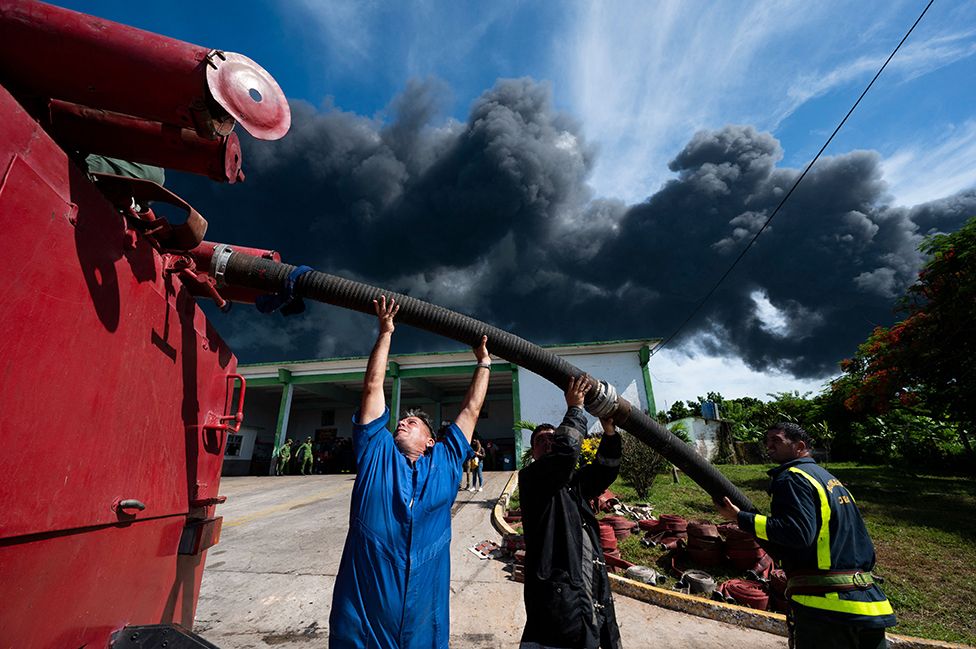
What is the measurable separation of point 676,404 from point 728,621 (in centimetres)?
3659

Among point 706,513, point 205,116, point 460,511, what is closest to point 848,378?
point 706,513

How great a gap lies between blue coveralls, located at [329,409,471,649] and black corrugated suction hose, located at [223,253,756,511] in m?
0.86

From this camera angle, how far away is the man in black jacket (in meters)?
2.49

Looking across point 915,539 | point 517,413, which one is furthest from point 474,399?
point 517,413

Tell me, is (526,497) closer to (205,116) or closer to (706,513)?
(205,116)

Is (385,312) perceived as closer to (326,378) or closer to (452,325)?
(452,325)

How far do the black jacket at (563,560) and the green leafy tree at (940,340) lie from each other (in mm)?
12582

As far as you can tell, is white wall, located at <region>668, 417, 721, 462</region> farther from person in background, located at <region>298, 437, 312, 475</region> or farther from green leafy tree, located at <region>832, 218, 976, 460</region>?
person in background, located at <region>298, 437, 312, 475</region>

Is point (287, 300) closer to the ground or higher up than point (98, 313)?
higher up

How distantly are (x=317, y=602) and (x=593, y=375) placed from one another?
15.2 meters

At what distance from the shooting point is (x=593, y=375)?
1870 centimetres

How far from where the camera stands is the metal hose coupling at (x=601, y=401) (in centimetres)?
331

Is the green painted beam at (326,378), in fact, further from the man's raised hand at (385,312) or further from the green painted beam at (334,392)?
the man's raised hand at (385,312)

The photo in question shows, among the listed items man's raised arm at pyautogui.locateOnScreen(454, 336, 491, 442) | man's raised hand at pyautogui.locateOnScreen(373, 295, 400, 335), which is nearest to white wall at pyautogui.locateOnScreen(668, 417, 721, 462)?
man's raised arm at pyautogui.locateOnScreen(454, 336, 491, 442)
